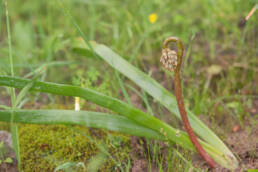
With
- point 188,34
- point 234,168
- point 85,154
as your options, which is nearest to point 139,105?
point 85,154

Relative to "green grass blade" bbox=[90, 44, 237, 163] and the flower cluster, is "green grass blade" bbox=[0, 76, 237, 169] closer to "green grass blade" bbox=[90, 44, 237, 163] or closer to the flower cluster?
"green grass blade" bbox=[90, 44, 237, 163]

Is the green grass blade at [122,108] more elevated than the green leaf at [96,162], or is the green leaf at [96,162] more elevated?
the green grass blade at [122,108]

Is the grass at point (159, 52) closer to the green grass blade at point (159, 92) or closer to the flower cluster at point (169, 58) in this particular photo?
the green grass blade at point (159, 92)

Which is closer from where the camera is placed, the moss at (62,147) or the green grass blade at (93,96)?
the green grass blade at (93,96)

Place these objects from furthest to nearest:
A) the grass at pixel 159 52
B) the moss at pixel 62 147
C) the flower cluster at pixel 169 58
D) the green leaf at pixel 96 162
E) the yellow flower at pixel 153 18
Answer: the yellow flower at pixel 153 18, the grass at pixel 159 52, the moss at pixel 62 147, the green leaf at pixel 96 162, the flower cluster at pixel 169 58

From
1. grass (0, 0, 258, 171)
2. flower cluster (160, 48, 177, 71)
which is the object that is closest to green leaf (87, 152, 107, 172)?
grass (0, 0, 258, 171)

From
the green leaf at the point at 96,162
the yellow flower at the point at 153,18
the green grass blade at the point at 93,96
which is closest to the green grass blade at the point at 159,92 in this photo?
the green grass blade at the point at 93,96

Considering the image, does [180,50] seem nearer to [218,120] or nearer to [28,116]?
[28,116]
